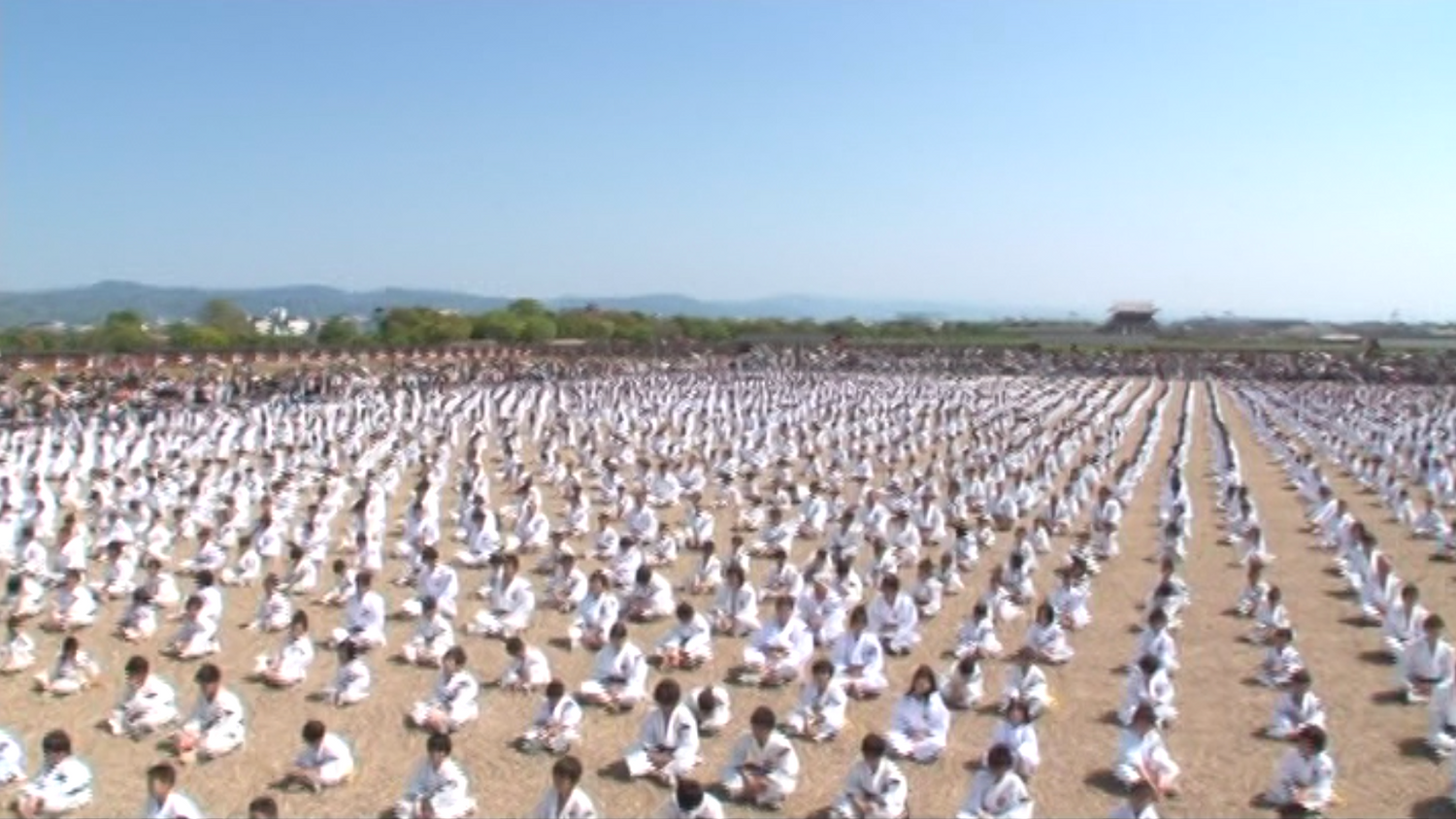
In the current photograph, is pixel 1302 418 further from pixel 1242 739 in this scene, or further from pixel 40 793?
pixel 40 793

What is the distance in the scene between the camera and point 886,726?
30.9 feet

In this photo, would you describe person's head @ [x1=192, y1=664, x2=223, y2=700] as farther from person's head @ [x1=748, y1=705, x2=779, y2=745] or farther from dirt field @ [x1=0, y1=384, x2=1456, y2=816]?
person's head @ [x1=748, y1=705, x2=779, y2=745]

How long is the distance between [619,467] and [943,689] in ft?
45.5

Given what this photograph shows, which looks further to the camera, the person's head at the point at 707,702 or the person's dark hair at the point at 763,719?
the person's head at the point at 707,702

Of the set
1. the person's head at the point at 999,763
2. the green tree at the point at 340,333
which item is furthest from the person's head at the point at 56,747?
the green tree at the point at 340,333

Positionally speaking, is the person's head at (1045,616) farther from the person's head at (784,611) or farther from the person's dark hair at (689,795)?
the person's dark hair at (689,795)

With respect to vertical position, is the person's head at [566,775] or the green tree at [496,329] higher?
the green tree at [496,329]

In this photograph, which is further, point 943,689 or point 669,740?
point 943,689

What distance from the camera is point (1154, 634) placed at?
10414 mm

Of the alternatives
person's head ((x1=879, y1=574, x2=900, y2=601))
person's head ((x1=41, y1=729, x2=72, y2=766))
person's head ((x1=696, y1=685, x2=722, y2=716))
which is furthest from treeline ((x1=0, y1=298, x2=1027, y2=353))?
person's head ((x1=696, y1=685, x2=722, y2=716))

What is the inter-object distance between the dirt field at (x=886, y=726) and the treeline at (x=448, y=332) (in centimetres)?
3361

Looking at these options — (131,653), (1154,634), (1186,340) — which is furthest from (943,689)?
(1186,340)

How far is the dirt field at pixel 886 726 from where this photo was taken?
8039mm

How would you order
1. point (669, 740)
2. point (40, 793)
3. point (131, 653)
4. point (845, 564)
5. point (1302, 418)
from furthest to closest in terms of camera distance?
point (1302, 418)
point (845, 564)
point (131, 653)
point (669, 740)
point (40, 793)
